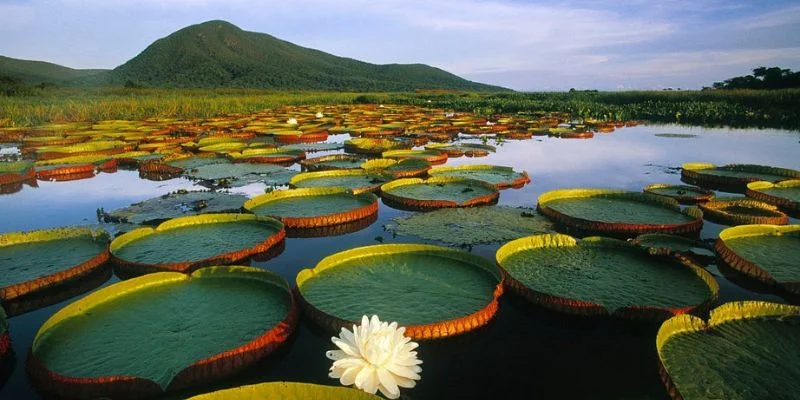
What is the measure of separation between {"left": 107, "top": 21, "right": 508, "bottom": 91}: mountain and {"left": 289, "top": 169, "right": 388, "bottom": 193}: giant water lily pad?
61.0 meters

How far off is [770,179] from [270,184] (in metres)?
8.05

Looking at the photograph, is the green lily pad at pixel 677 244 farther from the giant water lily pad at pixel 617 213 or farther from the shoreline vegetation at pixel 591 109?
the shoreline vegetation at pixel 591 109

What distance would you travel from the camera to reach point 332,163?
956 centimetres

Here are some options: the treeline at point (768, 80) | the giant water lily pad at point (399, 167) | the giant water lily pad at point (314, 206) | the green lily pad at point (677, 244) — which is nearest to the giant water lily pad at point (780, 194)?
the green lily pad at point (677, 244)

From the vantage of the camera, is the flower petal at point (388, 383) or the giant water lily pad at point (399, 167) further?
the giant water lily pad at point (399, 167)

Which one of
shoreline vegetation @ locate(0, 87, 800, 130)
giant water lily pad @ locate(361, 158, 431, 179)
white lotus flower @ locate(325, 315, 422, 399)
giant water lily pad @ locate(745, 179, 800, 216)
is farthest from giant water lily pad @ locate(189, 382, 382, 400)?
shoreline vegetation @ locate(0, 87, 800, 130)

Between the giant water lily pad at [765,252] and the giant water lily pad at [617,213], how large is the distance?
0.55 metres

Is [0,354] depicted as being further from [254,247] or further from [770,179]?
[770,179]

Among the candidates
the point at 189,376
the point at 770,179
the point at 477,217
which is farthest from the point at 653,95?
the point at 189,376

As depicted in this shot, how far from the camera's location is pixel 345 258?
12.7ft

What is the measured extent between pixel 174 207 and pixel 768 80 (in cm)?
3752

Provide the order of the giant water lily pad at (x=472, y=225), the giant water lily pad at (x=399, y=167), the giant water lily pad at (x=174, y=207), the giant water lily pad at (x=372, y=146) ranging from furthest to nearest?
the giant water lily pad at (x=372, y=146)
the giant water lily pad at (x=399, y=167)
the giant water lily pad at (x=174, y=207)
the giant water lily pad at (x=472, y=225)

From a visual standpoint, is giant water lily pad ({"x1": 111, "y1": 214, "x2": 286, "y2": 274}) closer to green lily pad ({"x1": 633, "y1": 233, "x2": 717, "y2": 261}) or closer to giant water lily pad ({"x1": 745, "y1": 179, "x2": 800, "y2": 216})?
green lily pad ({"x1": 633, "y1": 233, "x2": 717, "y2": 261})

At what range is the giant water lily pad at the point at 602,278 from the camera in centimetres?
309
